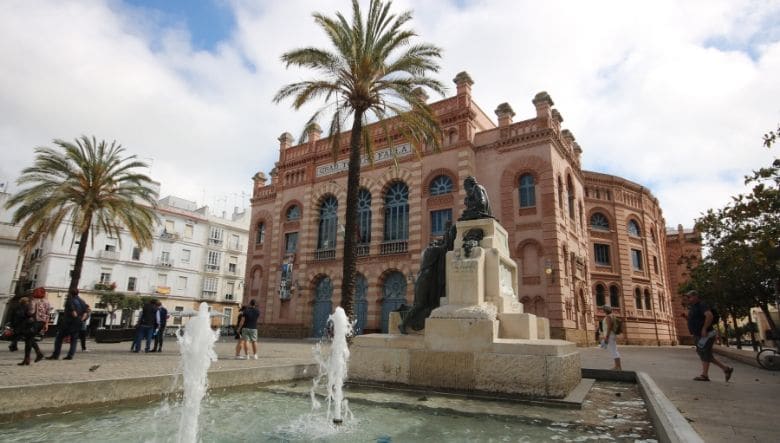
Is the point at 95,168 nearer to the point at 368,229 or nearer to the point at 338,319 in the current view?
the point at 368,229

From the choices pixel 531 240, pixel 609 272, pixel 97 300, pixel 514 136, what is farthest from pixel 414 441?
pixel 97 300

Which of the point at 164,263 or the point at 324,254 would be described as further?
the point at 164,263

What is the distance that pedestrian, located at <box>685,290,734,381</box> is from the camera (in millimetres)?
7328

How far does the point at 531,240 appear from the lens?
2067cm

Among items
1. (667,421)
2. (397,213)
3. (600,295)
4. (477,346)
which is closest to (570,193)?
(600,295)

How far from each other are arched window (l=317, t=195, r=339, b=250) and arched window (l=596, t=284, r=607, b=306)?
1733cm

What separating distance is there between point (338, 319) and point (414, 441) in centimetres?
258

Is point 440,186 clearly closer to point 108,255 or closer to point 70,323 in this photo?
point 70,323

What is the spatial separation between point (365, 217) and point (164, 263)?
25.4 m

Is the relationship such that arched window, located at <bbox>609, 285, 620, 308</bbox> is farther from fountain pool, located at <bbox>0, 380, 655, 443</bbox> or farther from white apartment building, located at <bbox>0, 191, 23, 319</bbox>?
white apartment building, located at <bbox>0, 191, 23, 319</bbox>

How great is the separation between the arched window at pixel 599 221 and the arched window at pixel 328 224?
57.4 feet

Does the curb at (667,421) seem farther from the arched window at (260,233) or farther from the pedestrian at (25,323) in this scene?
the arched window at (260,233)

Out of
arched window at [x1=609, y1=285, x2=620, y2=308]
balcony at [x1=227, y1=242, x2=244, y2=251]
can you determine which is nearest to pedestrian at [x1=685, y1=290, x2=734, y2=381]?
arched window at [x1=609, y1=285, x2=620, y2=308]

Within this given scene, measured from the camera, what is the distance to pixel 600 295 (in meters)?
28.0
